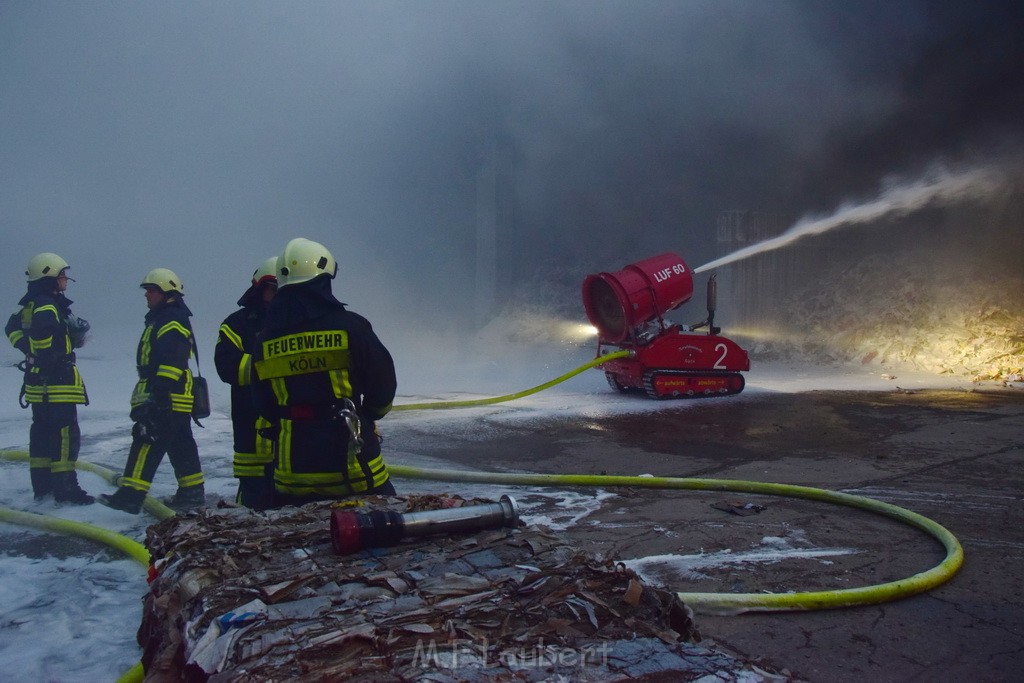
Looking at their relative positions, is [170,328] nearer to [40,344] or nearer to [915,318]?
[40,344]

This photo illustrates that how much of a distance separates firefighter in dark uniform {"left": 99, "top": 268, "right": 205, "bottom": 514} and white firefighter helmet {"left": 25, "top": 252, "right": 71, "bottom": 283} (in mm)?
884

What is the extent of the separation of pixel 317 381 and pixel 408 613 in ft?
3.80

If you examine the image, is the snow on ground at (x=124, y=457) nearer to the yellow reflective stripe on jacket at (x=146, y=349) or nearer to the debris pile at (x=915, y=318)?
the debris pile at (x=915, y=318)

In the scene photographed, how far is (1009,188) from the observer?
12.8 m

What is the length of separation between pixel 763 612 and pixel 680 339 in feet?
19.7

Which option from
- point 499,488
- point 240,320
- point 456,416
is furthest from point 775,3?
point 240,320

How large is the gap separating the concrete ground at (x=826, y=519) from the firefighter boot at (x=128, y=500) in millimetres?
2266

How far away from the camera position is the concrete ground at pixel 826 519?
2.50m

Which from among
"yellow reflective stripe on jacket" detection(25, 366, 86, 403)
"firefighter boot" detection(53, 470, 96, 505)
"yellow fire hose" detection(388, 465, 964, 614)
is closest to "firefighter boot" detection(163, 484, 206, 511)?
"firefighter boot" detection(53, 470, 96, 505)

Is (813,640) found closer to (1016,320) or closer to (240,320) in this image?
(240,320)

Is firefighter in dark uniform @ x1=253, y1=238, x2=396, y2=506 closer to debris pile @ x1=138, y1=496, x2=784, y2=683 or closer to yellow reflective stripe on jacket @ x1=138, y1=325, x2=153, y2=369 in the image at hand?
debris pile @ x1=138, y1=496, x2=784, y2=683

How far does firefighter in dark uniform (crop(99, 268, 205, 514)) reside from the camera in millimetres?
4398

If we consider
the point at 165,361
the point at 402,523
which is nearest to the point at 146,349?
the point at 165,361

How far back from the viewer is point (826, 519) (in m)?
3.96
